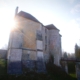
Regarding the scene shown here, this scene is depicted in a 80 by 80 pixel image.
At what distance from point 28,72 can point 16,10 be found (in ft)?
46.5

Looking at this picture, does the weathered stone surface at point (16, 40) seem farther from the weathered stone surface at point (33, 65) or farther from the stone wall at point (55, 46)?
the stone wall at point (55, 46)

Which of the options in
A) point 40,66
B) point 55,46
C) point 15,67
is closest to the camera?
point 15,67

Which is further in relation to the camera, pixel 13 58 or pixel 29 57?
pixel 29 57

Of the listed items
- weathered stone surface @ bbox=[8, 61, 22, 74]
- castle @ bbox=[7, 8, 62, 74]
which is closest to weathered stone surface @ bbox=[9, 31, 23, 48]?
castle @ bbox=[7, 8, 62, 74]

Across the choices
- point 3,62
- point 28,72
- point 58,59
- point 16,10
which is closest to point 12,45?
point 3,62

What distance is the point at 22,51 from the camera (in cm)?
2047

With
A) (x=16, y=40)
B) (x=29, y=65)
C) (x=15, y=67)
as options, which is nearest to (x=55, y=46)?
(x=29, y=65)

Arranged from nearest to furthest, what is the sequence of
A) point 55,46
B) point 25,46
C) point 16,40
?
point 16,40 < point 25,46 < point 55,46

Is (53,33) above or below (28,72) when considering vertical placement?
above

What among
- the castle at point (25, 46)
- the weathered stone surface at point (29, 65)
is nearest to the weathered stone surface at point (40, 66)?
the castle at point (25, 46)

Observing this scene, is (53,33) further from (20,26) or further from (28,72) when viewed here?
(28,72)

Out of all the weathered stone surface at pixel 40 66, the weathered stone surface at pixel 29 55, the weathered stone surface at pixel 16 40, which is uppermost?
the weathered stone surface at pixel 16 40

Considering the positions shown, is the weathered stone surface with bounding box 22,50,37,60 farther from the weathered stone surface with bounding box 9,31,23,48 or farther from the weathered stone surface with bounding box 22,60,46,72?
the weathered stone surface with bounding box 9,31,23,48

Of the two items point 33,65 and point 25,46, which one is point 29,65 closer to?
point 33,65
